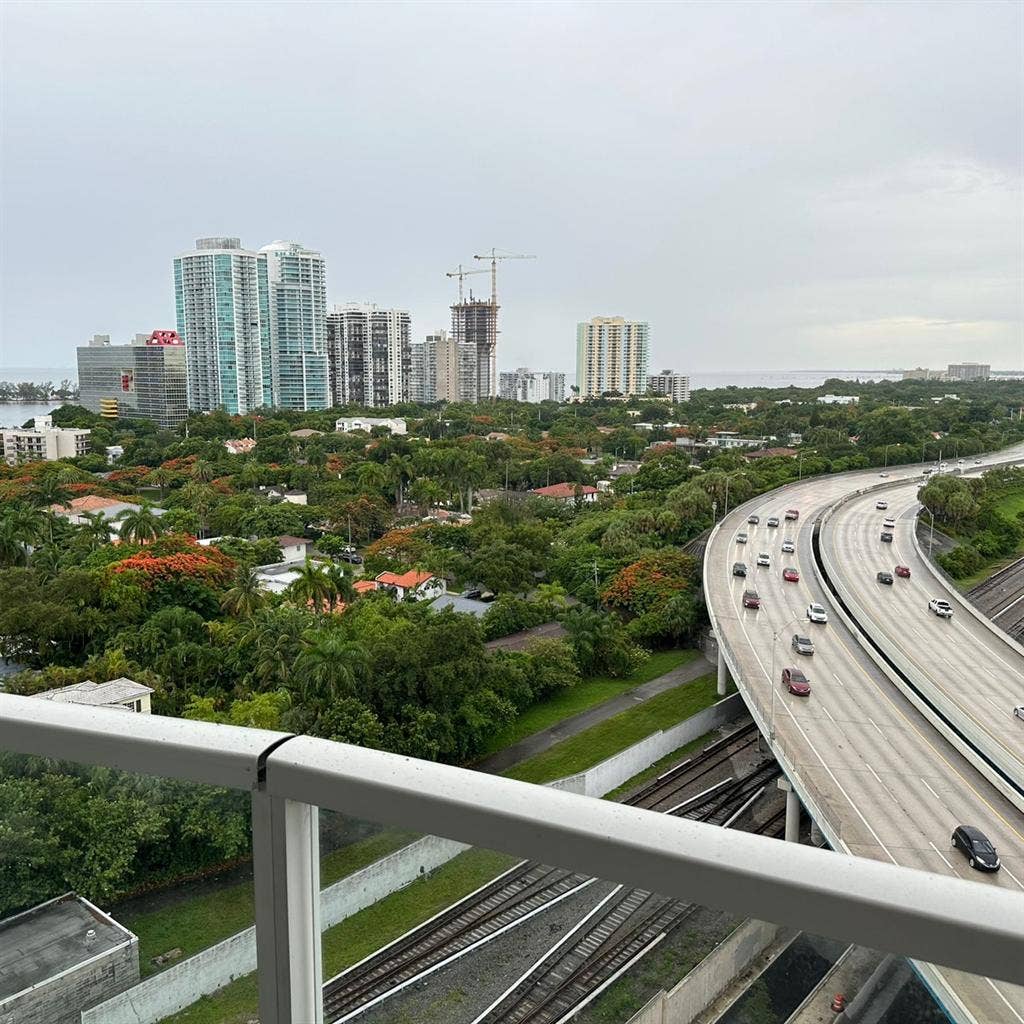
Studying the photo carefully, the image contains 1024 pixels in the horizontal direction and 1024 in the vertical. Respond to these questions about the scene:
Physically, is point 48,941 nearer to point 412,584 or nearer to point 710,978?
point 710,978

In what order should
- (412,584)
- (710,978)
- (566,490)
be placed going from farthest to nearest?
1. (566,490)
2. (412,584)
3. (710,978)

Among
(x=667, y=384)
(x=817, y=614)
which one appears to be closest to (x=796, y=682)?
(x=817, y=614)

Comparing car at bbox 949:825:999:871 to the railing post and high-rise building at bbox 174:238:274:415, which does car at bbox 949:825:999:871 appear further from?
high-rise building at bbox 174:238:274:415

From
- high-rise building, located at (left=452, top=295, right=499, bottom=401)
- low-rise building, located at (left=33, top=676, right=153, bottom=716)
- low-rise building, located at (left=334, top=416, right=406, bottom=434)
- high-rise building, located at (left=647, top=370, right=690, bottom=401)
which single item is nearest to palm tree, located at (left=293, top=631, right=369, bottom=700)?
low-rise building, located at (left=33, top=676, right=153, bottom=716)

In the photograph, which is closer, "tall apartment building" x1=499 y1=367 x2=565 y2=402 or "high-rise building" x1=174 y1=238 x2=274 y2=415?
"high-rise building" x1=174 y1=238 x2=274 y2=415

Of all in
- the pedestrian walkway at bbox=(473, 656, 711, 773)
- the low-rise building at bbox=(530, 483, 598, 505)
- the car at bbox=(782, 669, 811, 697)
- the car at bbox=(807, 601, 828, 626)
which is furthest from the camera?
the low-rise building at bbox=(530, 483, 598, 505)

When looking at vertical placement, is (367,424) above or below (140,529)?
above

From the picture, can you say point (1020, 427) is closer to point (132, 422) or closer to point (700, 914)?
point (132, 422)
